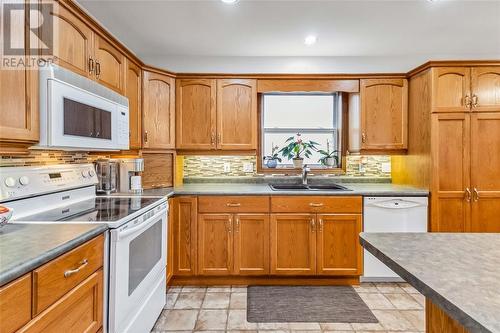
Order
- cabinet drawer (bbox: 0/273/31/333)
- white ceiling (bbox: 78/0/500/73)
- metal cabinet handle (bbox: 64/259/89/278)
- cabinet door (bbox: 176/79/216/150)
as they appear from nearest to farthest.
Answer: cabinet drawer (bbox: 0/273/31/333) < metal cabinet handle (bbox: 64/259/89/278) < white ceiling (bbox: 78/0/500/73) < cabinet door (bbox: 176/79/216/150)

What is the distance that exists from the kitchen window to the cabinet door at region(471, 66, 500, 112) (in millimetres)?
1343

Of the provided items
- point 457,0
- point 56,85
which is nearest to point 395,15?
point 457,0

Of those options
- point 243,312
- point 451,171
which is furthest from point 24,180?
point 451,171

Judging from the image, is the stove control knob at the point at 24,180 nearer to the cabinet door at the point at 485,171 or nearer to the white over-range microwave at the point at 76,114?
the white over-range microwave at the point at 76,114

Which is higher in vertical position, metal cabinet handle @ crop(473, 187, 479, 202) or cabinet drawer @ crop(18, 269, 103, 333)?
metal cabinet handle @ crop(473, 187, 479, 202)

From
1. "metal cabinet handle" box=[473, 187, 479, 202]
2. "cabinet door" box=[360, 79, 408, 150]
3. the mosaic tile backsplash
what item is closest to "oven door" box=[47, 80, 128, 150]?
the mosaic tile backsplash

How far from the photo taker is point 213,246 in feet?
9.51

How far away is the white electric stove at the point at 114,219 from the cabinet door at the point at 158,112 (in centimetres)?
74

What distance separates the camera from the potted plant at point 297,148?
141 inches

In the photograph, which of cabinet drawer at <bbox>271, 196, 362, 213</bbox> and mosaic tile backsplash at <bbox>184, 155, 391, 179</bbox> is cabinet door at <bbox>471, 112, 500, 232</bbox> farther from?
cabinet drawer at <bbox>271, 196, 362, 213</bbox>

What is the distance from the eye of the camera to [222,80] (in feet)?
10.5

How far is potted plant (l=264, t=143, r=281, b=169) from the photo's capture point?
3.58m

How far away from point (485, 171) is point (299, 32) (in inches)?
86.2

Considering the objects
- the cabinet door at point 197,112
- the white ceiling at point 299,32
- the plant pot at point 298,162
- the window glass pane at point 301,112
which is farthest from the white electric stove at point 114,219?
the window glass pane at point 301,112
